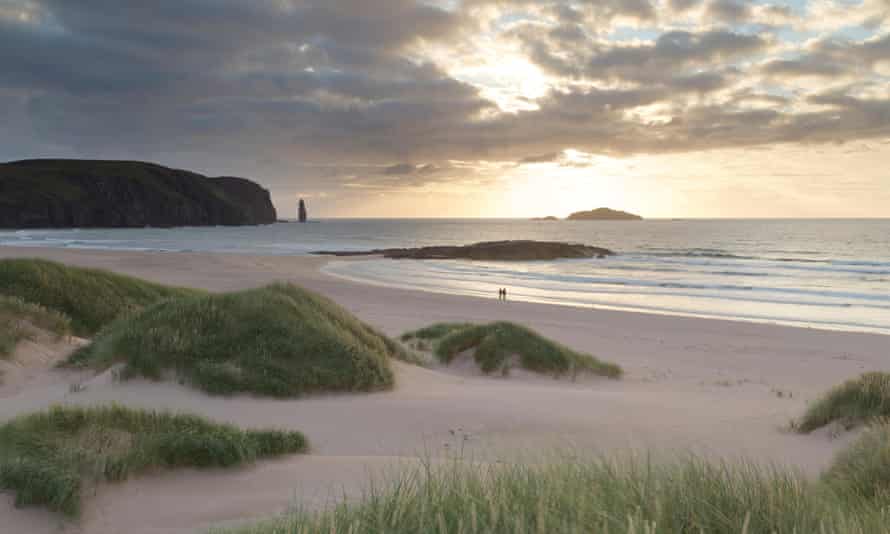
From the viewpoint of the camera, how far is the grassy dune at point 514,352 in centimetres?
1432

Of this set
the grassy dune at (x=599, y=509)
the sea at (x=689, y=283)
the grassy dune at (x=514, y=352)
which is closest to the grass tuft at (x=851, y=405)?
the grassy dune at (x=599, y=509)

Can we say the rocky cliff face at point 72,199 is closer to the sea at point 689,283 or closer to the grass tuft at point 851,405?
the sea at point 689,283

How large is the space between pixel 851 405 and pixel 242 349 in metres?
8.69

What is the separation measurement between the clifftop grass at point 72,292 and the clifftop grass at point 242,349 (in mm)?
4082

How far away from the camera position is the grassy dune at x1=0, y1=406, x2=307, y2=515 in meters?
4.61

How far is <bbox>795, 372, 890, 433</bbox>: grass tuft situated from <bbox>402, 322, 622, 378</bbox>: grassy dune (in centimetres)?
636

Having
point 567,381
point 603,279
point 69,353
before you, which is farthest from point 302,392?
point 603,279

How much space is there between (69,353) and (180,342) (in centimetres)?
326

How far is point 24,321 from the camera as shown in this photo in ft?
40.8

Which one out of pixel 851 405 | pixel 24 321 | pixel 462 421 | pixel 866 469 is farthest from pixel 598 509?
pixel 24 321

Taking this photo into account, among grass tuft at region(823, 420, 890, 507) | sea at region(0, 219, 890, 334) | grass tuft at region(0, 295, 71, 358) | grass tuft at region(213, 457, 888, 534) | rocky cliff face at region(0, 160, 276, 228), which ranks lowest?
sea at region(0, 219, 890, 334)

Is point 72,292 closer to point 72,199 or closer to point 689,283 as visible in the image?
point 689,283

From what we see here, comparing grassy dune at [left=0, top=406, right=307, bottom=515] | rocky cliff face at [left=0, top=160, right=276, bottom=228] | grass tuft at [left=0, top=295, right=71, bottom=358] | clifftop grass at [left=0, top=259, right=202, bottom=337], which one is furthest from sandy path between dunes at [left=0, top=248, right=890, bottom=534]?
rocky cliff face at [left=0, top=160, right=276, bottom=228]

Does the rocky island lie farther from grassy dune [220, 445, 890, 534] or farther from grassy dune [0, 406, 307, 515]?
grassy dune [220, 445, 890, 534]
